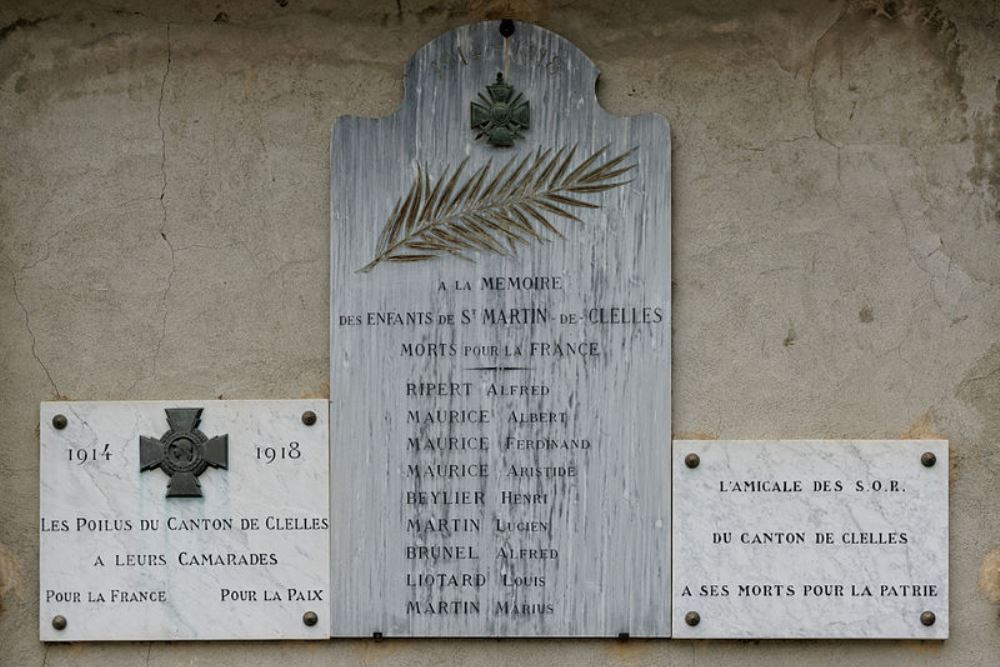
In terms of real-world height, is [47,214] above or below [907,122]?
below

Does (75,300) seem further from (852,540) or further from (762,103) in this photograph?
(852,540)

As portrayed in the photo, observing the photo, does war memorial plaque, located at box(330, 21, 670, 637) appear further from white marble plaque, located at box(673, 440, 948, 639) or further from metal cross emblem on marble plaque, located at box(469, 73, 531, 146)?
white marble plaque, located at box(673, 440, 948, 639)

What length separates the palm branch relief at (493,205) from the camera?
4387 mm

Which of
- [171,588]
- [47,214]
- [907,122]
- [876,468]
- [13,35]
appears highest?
[13,35]

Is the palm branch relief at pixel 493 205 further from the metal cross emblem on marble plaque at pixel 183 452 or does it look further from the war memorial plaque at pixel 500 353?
the metal cross emblem on marble plaque at pixel 183 452

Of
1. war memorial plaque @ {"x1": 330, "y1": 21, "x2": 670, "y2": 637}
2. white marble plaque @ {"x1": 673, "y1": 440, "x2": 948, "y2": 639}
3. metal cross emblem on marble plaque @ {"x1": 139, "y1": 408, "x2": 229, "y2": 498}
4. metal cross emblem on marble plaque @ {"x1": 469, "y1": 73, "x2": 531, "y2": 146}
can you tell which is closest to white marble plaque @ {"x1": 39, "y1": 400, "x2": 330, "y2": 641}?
metal cross emblem on marble plaque @ {"x1": 139, "y1": 408, "x2": 229, "y2": 498}

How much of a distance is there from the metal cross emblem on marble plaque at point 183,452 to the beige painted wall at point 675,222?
10cm

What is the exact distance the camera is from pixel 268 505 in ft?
14.4

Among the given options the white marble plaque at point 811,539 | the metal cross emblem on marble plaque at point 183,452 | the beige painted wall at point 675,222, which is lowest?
the white marble plaque at point 811,539

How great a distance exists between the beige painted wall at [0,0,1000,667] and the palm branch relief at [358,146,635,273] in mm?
227

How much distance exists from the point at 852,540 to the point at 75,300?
8.27 feet

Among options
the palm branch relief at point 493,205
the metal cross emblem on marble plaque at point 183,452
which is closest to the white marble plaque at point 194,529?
the metal cross emblem on marble plaque at point 183,452

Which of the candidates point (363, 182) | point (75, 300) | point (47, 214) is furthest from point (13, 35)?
point (363, 182)

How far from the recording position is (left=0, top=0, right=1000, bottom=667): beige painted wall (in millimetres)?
4355
